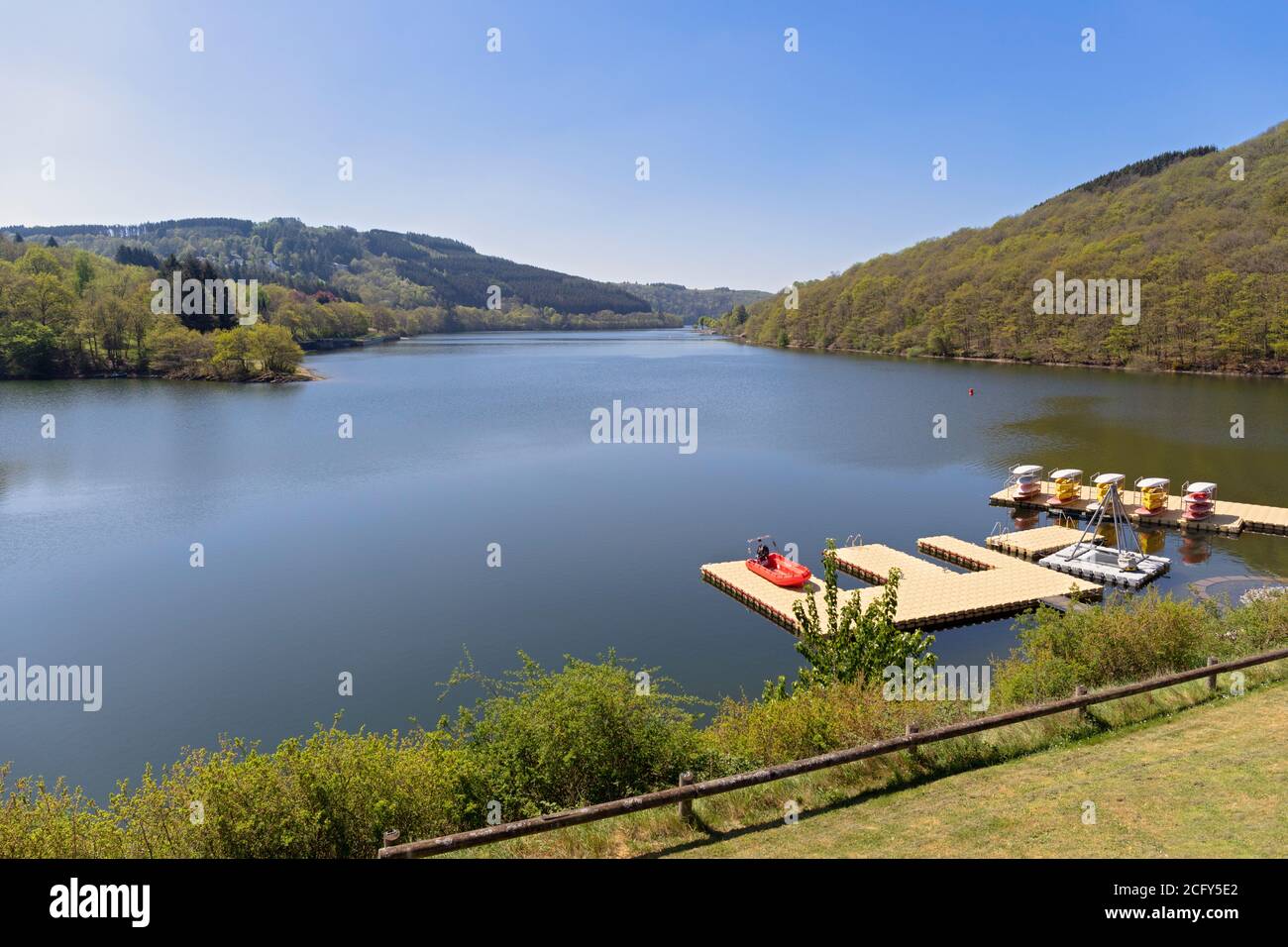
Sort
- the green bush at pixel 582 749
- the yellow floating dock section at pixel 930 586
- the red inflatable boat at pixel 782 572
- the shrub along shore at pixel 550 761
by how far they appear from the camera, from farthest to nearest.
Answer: the red inflatable boat at pixel 782 572
the yellow floating dock section at pixel 930 586
the green bush at pixel 582 749
the shrub along shore at pixel 550 761

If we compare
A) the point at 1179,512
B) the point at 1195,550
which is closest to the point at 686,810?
the point at 1195,550

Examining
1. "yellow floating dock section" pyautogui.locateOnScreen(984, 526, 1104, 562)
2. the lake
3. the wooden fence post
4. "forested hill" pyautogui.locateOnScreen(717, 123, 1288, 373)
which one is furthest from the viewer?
"forested hill" pyautogui.locateOnScreen(717, 123, 1288, 373)

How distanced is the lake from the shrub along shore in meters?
6.21

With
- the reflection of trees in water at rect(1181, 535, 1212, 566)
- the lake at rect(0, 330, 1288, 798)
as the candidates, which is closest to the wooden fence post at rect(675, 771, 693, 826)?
the lake at rect(0, 330, 1288, 798)

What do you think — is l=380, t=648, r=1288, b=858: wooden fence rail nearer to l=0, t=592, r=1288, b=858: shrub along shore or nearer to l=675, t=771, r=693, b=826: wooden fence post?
l=675, t=771, r=693, b=826: wooden fence post

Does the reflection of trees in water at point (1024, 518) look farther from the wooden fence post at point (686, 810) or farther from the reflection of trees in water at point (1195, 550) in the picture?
the wooden fence post at point (686, 810)

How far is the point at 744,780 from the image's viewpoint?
10.5 meters

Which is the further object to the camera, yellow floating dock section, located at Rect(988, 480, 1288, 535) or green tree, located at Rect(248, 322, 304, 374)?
green tree, located at Rect(248, 322, 304, 374)

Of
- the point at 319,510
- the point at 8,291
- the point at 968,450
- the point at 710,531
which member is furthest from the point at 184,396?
the point at 968,450

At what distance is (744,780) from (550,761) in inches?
133

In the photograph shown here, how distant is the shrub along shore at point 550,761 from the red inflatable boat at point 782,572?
12.2 m

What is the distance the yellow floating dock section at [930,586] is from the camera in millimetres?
27391

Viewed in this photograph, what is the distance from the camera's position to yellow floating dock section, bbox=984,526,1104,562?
1331 inches

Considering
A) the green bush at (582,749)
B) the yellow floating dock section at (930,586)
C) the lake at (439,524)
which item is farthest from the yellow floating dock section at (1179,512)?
the green bush at (582,749)
